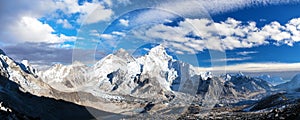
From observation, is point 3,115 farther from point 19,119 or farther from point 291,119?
point 291,119

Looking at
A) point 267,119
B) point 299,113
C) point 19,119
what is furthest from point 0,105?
point 299,113

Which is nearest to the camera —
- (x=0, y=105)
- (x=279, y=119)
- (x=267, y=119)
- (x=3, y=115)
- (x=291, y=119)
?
(x=291, y=119)

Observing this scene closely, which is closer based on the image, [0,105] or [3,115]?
[3,115]

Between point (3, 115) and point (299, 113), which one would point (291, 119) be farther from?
point (3, 115)

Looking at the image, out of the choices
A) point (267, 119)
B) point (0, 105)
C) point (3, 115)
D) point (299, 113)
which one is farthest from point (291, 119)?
point (0, 105)

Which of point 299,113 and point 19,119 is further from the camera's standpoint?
point 19,119

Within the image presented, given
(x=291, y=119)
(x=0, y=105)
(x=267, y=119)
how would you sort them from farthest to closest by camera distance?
(x=0, y=105) < (x=267, y=119) < (x=291, y=119)

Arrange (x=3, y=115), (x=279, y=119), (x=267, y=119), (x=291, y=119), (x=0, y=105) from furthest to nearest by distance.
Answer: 1. (x=0, y=105)
2. (x=3, y=115)
3. (x=267, y=119)
4. (x=279, y=119)
5. (x=291, y=119)

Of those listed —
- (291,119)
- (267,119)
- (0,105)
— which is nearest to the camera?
(291,119)

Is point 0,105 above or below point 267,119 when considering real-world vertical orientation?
above
